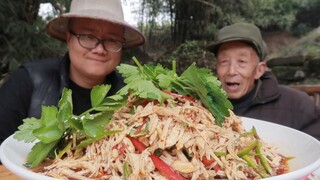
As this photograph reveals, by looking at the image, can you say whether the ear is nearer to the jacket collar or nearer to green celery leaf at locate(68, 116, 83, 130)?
the jacket collar

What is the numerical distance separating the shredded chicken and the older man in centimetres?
99

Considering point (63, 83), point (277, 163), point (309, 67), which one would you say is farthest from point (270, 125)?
point (309, 67)

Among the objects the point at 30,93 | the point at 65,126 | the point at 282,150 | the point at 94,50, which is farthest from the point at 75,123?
the point at 30,93

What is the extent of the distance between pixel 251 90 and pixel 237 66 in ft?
0.56

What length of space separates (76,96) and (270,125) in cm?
105

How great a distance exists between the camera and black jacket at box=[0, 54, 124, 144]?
1630 mm

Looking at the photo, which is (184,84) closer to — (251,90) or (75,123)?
(75,123)

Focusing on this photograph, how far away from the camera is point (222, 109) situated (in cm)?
80

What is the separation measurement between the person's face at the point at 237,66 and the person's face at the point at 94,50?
1.65 ft

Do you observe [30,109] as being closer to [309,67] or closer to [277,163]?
[277,163]

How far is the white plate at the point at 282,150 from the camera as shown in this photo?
23.9 inches

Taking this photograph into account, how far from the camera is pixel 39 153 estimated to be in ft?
2.32

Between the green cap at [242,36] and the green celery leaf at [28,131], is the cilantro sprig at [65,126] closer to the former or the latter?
the green celery leaf at [28,131]

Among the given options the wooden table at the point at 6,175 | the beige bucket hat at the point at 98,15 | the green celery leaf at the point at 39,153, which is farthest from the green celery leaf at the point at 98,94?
the beige bucket hat at the point at 98,15
